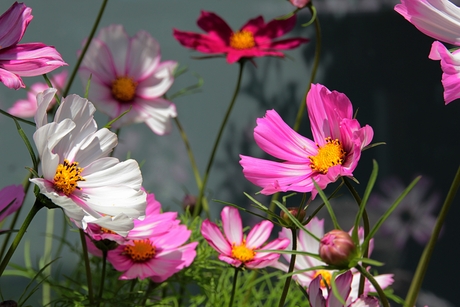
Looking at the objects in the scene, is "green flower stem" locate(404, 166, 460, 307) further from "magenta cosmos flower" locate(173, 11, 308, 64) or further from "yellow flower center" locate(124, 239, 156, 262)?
"magenta cosmos flower" locate(173, 11, 308, 64)

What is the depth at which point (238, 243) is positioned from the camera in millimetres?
607

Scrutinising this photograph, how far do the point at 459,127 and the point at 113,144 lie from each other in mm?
1080

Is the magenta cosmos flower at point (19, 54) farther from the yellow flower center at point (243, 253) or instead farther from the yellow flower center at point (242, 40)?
the yellow flower center at point (242, 40)

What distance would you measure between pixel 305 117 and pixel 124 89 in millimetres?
681

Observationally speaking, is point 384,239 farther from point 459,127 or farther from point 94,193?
point 94,193

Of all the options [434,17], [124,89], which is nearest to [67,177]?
[434,17]

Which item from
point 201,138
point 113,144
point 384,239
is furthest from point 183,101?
point 113,144

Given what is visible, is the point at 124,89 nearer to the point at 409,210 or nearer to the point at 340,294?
the point at 340,294

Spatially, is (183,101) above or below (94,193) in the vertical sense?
below

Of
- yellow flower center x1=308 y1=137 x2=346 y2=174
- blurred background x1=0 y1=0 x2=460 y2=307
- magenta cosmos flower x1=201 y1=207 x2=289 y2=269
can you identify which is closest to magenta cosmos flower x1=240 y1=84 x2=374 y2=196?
yellow flower center x1=308 y1=137 x2=346 y2=174

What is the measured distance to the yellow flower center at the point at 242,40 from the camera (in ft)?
2.86

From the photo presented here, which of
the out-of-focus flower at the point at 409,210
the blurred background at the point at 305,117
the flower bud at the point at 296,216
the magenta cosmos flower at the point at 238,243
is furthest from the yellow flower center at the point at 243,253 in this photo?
the out-of-focus flower at the point at 409,210

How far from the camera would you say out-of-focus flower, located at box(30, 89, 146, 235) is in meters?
0.38

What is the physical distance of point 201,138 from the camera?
1.40 meters
